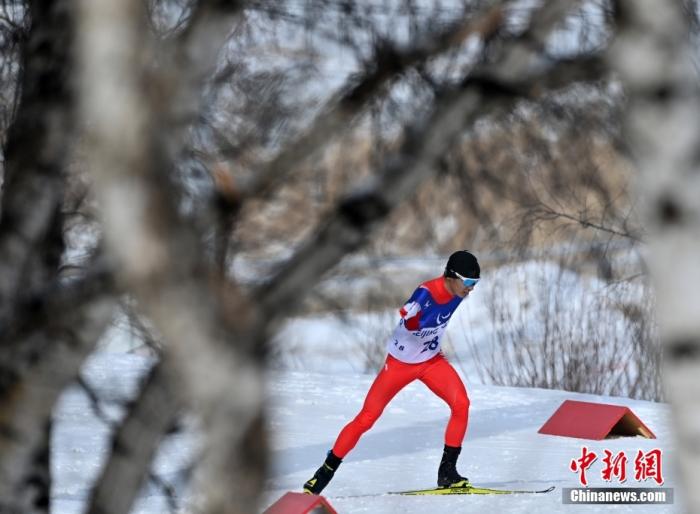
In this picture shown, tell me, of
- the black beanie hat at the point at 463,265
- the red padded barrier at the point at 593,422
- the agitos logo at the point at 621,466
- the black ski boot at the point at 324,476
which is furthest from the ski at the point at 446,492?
the red padded barrier at the point at 593,422

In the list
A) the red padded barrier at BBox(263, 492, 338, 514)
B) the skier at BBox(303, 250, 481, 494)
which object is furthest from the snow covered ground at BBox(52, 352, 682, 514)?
the red padded barrier at BBox(263, 492, 338, 514)

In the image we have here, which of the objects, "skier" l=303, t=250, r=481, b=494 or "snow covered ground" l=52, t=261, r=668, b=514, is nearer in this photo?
"skier" l=303, t=250, r=481, b=494

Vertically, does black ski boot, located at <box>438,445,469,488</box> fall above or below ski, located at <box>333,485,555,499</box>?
above

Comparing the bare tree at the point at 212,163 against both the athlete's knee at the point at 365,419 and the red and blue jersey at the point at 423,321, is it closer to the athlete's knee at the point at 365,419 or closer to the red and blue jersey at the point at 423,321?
the red and blue jersey at the point at 423,321

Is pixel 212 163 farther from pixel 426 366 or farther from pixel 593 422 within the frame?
pixel 593 422

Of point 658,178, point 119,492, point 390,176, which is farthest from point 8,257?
point 658,178

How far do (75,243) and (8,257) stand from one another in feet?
8.10

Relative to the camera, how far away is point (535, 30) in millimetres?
3000

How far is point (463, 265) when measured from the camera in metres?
7.07

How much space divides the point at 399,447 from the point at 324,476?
6.68 feet

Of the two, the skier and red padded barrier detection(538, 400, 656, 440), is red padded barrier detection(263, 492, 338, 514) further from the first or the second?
red padded barrier detection(538, 400, 656, 440)

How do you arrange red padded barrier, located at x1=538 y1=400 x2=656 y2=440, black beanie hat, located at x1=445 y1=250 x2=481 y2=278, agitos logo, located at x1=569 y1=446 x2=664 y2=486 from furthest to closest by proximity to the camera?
red padded barrier, located at x1=538 y1=400 x2=656 y2=440, agitos logo, located at x1=569 y1=446 x2=664 y2=486, black beanie hat, located at x1=445 y1=250 x2=481 y2=278

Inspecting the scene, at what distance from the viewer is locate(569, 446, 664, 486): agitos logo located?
8094 millimetres

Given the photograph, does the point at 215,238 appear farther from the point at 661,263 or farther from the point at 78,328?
the point at 661,263
